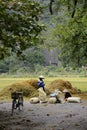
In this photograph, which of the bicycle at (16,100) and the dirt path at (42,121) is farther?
the bicycle at (16,100)

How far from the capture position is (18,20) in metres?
14.8

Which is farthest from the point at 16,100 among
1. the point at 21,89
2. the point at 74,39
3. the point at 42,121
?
the point at 74,39

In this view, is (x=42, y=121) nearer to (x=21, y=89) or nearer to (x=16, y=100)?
(x=16, y=100)

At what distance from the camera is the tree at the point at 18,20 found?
14.4 metres

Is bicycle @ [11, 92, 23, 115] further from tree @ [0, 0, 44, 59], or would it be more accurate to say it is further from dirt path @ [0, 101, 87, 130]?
tree @ [0, 0, 44, 59]

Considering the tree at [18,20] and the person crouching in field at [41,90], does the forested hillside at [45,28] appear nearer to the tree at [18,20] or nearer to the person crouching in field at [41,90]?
the tree at [18,20]

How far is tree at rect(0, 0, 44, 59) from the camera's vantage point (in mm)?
14375

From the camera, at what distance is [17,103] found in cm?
1914

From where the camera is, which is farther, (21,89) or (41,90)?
(21,89)

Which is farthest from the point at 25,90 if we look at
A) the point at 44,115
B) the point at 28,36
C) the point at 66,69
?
the point at 66,69

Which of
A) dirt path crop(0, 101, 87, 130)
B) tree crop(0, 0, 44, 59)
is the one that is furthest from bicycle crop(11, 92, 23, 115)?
tree crop(0, 0, 44, 59)

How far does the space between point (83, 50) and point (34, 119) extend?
1897cm

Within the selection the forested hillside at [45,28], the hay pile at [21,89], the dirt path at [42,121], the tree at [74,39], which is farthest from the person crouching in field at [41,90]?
the tree at [74,39]

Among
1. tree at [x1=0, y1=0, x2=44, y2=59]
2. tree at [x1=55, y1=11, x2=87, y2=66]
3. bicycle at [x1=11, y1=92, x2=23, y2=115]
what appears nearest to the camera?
tree at [x1=0, y1=0, x2=44, y2=59]
